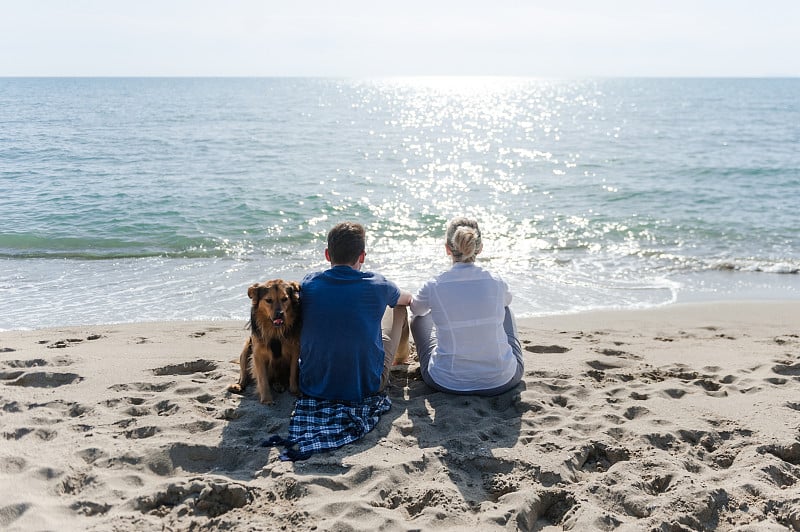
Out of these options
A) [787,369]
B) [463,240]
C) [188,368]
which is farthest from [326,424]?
[787,369]

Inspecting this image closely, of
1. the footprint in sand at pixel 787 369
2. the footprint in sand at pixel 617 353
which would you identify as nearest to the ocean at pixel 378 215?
the footprint in sand at pixel 617 353

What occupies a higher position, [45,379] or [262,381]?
[262,381]

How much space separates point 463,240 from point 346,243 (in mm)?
880

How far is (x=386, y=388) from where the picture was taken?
17.5 ft

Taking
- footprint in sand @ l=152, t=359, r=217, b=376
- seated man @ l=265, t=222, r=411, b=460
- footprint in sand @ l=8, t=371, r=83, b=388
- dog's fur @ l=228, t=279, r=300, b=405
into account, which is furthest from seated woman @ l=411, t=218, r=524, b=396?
footprint in sand @ l=8, t=371, r=83, b=388

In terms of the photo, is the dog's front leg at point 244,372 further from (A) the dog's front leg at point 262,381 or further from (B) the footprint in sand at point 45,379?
(B) the footprint in sand at point 45,379

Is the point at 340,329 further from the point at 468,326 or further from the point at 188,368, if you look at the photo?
the point at 188,368

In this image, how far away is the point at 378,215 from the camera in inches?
604

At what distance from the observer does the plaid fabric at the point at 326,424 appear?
417cm

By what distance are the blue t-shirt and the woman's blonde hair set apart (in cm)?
59

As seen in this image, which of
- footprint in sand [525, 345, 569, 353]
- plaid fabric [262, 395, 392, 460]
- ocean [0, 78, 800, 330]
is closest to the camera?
plaid fabric [262, 395, 392, 460]

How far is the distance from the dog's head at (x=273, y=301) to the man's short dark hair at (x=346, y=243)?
1.39 feet

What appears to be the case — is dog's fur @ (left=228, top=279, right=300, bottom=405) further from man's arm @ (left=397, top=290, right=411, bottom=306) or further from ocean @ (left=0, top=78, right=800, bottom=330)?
ocean @ (left=0, top=78, right=800, bottom=330)

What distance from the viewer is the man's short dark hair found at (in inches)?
187
